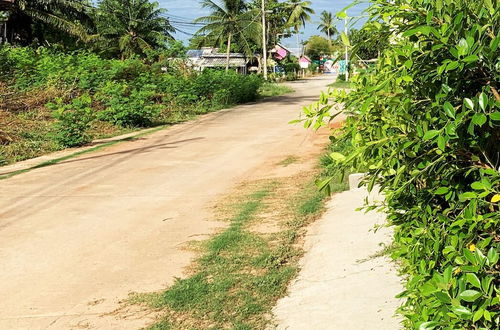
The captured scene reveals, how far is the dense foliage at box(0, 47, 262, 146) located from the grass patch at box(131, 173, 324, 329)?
7947 mm

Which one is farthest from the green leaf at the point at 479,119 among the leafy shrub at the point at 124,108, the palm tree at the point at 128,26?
the palm tree at the point at 128,26

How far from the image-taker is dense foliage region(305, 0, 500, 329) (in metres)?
2.12

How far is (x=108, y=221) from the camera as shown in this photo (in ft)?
24.4

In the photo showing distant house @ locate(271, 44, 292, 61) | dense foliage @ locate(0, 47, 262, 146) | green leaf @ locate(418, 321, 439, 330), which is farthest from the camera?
distant house @ locate(271, 44, 292, 61)

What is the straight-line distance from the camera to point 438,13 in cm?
228

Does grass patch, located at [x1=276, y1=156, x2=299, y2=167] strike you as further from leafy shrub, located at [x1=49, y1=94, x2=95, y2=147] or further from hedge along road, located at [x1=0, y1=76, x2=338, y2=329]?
leafy shrub, located at [x1=49, y1=94, x2=95, y2=147]

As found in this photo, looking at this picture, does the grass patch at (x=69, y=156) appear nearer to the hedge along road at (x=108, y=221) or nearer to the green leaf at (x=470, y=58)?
the hedge along road at (x=108, y=221)

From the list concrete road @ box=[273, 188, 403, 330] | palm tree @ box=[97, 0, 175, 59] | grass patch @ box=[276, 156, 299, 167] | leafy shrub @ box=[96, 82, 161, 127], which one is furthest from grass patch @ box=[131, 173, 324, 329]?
palm tree @ box=[97, 0, 175, 59]

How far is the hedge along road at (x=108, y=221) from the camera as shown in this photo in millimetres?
4934

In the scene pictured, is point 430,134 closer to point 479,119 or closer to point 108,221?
point 479,119

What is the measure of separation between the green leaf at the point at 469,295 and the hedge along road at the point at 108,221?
2.76 m

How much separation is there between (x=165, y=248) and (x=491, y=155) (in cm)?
434

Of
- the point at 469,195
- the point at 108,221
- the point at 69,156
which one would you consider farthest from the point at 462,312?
the point at 69,156

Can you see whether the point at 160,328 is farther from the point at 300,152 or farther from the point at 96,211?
the point at 300,152
